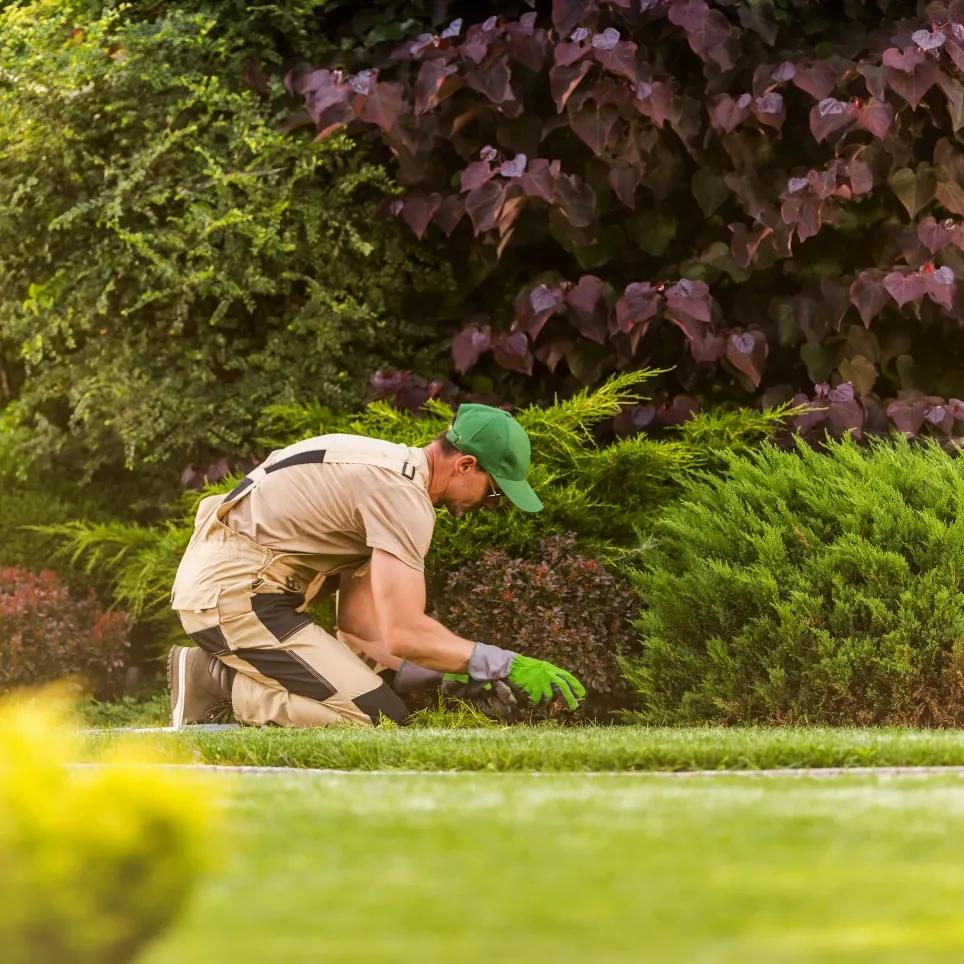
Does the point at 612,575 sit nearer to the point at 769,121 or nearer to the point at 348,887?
the point at 769,121

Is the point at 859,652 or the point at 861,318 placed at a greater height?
the point at 861,318

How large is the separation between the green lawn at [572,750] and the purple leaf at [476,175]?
333 cm

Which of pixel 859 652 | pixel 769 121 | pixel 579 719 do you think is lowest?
pixel 579 719

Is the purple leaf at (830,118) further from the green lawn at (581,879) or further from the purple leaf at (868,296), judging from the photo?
the green lawn at (581,879)

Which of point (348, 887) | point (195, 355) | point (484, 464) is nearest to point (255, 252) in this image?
point (195, 355)

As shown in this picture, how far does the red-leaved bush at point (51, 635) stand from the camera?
873 cm

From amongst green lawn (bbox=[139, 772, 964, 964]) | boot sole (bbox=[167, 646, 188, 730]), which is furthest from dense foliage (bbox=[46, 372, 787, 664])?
green lawn (bbox=[139, 772, 964, 964])

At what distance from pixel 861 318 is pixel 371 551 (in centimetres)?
297

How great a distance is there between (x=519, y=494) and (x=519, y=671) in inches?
30.2

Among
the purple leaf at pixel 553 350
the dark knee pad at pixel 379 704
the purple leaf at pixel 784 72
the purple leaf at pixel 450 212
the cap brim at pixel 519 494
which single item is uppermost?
the purple leaf at pixel 784 72

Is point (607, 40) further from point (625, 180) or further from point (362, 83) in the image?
point (362, 83)

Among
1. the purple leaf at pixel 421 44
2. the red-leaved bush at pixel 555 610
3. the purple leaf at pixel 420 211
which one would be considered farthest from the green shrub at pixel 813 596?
the purple leaf at pixel 421 44

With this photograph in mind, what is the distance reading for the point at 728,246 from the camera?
8.35 meters

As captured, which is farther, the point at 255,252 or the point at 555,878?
the point at 255,252
